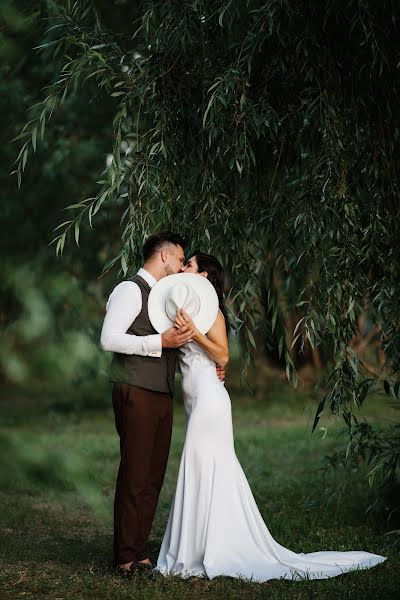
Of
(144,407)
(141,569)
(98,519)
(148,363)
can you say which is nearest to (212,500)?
(141,569)

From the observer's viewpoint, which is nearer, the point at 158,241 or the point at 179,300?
the point at 179,300

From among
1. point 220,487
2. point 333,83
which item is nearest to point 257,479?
point 220,487

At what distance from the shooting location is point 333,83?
4.68 metres

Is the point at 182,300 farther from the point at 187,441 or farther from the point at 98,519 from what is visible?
the point at 98,519

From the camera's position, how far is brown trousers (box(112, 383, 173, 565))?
4391 millimetres

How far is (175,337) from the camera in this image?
4.34 m

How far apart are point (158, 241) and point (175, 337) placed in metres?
0.49

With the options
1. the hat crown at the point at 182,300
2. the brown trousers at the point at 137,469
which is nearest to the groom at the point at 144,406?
the brown trousers at the point at 137,469

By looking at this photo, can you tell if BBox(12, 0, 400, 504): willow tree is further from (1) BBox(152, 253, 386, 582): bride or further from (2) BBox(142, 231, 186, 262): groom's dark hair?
(1) BBox(152, 253, 386, 582): bride

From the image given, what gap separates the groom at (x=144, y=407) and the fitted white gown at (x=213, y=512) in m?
0.13

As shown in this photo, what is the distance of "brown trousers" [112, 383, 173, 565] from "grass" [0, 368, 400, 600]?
0.44ft

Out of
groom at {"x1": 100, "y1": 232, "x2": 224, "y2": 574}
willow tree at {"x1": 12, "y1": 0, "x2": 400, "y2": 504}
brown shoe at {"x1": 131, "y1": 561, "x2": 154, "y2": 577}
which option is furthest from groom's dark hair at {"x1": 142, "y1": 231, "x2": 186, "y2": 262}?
brown shoe at {"x1": 131, "y1": 561, "x2": 154, "y2": 577}

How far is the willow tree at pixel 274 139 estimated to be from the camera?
4.55m

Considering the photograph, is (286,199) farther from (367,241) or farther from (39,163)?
(39,163)
